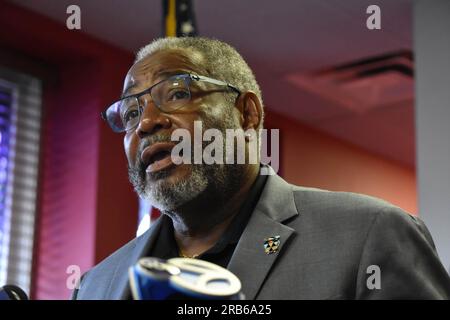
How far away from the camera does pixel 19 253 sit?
3.39m

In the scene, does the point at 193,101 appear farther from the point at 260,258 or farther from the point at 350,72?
the point at 350,72

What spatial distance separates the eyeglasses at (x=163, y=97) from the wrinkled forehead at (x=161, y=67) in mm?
21

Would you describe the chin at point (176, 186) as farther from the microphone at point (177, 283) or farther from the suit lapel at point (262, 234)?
the microphone at point (177, 283)

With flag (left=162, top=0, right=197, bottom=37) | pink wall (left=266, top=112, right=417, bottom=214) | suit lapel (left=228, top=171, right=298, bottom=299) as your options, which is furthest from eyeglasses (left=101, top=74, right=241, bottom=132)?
pink wall (left=266, top=112, right=417, bottom=214)

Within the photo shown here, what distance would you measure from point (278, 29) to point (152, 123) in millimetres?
2380

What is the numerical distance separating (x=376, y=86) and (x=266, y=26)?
112cm

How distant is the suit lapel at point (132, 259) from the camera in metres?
1.30

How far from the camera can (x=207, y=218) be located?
139cm

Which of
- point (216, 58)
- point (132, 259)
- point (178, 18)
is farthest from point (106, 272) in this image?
point (178, 18)

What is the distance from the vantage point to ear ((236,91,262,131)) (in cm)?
145

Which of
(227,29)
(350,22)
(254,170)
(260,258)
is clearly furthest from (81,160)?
(260,258)

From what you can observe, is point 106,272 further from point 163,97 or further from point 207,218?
point 163,97

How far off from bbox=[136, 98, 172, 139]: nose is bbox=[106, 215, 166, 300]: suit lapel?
0.21m

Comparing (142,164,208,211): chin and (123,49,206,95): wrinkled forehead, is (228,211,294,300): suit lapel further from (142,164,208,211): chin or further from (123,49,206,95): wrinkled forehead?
(123,49,206,95): wrinkled forehead
